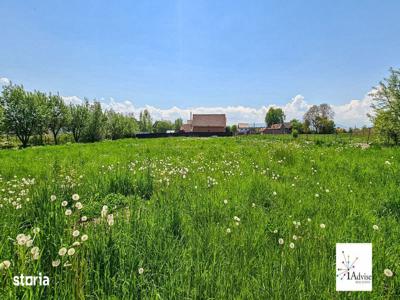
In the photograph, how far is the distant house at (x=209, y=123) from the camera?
102188 millimetres

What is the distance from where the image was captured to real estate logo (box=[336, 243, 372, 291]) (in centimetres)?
227

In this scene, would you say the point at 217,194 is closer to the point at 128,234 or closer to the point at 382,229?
the point at 128,234

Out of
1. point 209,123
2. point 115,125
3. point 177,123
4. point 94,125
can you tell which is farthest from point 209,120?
point 177,123

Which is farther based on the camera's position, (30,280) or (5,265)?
(30,280)

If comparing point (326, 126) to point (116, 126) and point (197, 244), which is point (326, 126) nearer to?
point (116, 126)

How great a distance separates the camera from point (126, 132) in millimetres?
83312

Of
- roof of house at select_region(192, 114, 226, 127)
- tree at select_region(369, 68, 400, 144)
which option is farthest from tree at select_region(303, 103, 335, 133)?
tree at select_region(369, 68, 400, 144)

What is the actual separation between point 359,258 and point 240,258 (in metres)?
1.40

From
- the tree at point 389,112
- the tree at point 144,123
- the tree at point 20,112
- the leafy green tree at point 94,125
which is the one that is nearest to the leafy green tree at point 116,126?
the leafy green tree at point 94,125

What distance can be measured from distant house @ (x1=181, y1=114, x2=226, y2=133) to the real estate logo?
9908cm

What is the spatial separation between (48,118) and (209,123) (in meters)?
64.7

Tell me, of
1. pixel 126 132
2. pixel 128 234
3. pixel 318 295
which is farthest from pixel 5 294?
pixel 126 132

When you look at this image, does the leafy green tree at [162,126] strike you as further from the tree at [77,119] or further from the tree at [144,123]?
the tree at [77,119]

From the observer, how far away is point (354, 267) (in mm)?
2486
